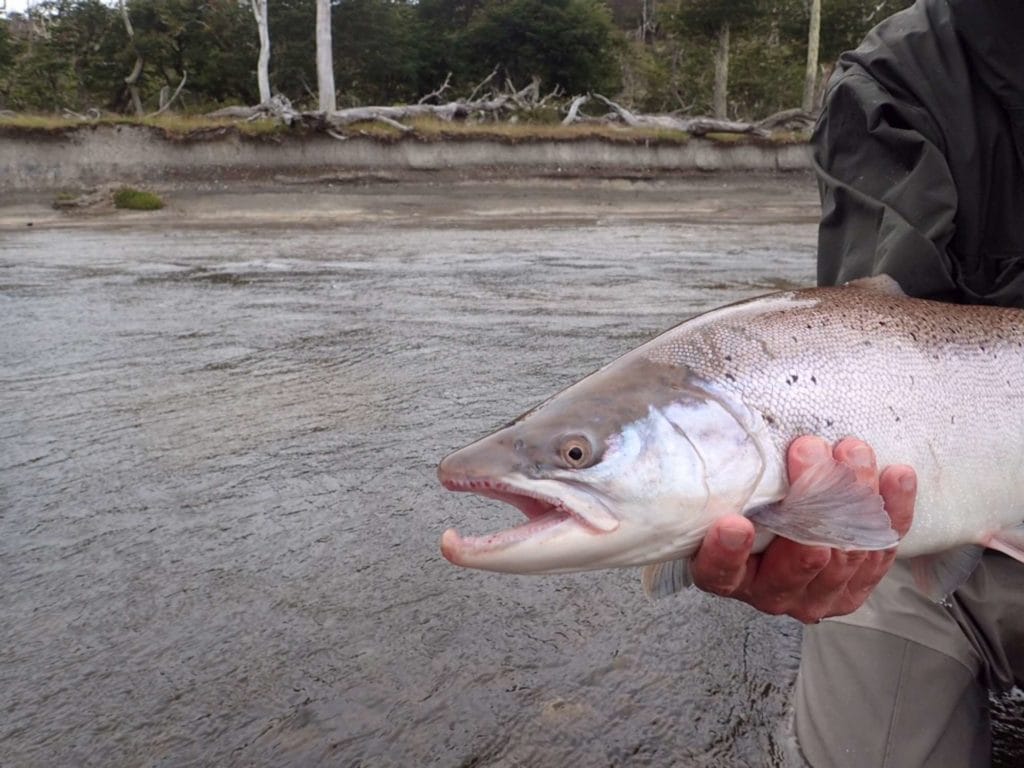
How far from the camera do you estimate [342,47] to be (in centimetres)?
Answer: 3344

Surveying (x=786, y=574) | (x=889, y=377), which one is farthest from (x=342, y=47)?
(x=786, y=574)

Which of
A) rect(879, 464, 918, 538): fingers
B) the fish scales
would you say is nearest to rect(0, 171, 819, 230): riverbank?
the fish scales

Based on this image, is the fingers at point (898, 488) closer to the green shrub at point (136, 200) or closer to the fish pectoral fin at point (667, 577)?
the fish pectoral fin at point (667, 577)

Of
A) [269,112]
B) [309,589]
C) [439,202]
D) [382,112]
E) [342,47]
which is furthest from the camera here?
[342,47]

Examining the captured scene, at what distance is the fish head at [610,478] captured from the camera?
1.60 meters

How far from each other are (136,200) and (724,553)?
67.1ft

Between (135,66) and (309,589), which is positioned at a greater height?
(135,66)

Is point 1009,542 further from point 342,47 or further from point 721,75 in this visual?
point 342,47

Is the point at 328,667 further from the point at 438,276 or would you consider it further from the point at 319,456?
the point at 438,276

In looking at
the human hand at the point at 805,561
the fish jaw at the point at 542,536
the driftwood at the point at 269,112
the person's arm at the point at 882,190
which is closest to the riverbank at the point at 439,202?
the driftwood at the point at 269,112

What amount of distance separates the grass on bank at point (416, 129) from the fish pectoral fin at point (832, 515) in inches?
910

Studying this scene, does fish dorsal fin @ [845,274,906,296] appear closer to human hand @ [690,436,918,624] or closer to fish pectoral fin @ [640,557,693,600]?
human hand @ [690,436,918,624]

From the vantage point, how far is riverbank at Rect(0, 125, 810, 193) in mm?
21373

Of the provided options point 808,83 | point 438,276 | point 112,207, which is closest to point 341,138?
point 112,207
